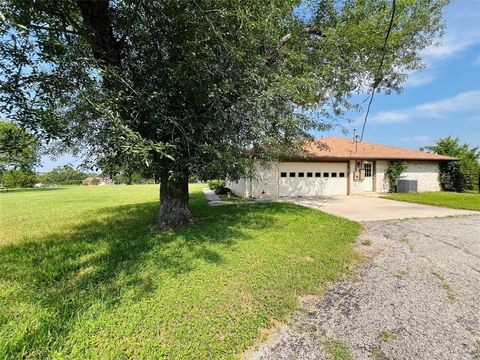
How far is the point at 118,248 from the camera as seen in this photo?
5.41 m

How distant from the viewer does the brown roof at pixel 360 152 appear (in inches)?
639

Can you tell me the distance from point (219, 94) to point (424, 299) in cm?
415

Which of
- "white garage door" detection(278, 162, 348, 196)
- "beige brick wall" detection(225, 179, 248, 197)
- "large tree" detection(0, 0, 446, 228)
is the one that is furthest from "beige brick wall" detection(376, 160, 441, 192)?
"large tree" detection(0, 0, 446, 228)

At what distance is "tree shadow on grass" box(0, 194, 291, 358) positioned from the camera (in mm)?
2846

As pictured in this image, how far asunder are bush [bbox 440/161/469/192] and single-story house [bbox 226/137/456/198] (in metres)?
0.44

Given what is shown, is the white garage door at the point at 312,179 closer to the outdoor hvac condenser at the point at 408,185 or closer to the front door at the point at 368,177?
the front door at the point at 368,177

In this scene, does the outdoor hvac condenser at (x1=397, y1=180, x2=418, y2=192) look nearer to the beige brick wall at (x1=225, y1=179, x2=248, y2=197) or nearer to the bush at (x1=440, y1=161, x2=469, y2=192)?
the bush at (x1=440, y1=161, x2=469, y2=192)

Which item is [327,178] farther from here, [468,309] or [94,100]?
[94,100]

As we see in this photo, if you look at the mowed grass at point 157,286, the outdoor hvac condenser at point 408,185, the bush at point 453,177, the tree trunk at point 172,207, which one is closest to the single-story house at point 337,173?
the bush at point 453,177

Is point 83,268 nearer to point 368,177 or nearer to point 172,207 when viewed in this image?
point 172,207

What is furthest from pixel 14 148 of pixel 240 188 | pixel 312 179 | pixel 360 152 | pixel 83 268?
pixel 360 152

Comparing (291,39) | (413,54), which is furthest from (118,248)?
(413,54)

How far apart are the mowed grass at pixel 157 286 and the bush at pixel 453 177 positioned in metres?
16.6

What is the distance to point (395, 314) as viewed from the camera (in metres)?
3.13
